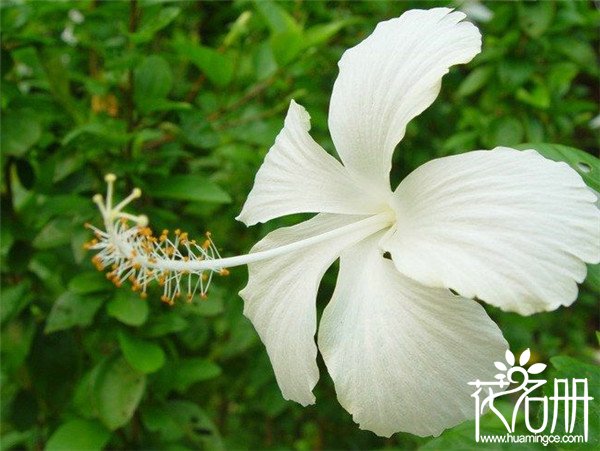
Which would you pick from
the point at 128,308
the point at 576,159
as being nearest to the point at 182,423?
the point at 128,308

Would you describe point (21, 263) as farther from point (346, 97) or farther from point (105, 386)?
point (346, 97)

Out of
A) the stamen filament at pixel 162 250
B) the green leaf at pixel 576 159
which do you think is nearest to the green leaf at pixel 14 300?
the stamen filament at pixel 162 250

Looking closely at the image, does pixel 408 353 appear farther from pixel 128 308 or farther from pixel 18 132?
pixel 18 132

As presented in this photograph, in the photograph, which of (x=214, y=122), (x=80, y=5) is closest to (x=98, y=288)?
(x=214, y=122)

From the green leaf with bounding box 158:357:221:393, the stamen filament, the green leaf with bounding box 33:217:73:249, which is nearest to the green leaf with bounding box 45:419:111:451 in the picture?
the green leaf with bounding box 158:357:221:393

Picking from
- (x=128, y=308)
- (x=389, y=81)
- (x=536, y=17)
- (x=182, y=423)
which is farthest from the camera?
(x=536, y=17)

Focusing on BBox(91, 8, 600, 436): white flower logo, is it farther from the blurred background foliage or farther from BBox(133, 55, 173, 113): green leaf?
BBox(133, 55, 173, 113): green leaf

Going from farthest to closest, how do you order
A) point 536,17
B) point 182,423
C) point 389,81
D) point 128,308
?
point 536,17 → point 182,423 → point 128,308 → point 389,81

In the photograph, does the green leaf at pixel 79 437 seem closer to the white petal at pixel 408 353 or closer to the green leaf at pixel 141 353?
the green leaf at pixel 141 353
